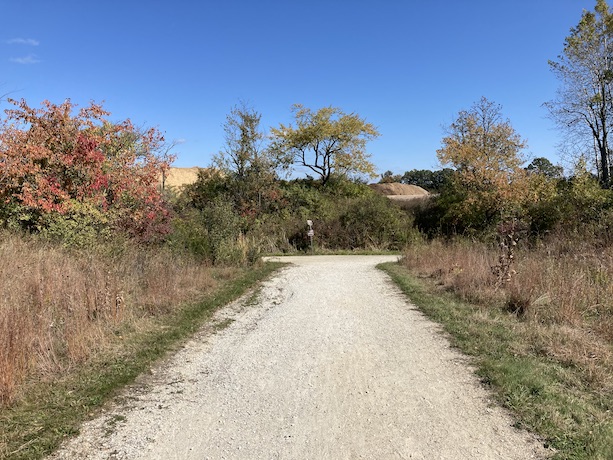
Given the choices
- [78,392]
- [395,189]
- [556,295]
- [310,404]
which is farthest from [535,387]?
[395,189]

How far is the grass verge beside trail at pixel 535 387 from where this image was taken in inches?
140

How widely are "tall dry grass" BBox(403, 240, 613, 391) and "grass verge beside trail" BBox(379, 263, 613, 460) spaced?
0.67ft

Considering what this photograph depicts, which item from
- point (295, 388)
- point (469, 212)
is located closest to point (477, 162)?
point (469, 212)

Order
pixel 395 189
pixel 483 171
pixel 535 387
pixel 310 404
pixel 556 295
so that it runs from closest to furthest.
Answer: pixel 310 404 → pixel 535 387 → pixel 556 295 → pixel 483 171 → pixel 395 189

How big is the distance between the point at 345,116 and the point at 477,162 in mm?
13441

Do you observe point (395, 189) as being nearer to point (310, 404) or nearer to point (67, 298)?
point (67, 298)

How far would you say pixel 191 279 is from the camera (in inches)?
400

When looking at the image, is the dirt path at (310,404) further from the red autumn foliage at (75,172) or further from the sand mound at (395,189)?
the sand mound at (395,189)

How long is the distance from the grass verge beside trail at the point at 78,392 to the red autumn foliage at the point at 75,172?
5.16m

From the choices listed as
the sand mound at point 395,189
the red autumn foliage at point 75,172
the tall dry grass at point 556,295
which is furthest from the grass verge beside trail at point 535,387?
the sand mound at point 395,189

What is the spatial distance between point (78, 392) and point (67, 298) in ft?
7.58

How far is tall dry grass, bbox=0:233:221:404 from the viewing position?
15.9 feet

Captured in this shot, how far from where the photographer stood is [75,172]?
1095 centimetres

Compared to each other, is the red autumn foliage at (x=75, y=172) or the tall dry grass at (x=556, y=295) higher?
the red autumn foliage at (x=75, y=172)
